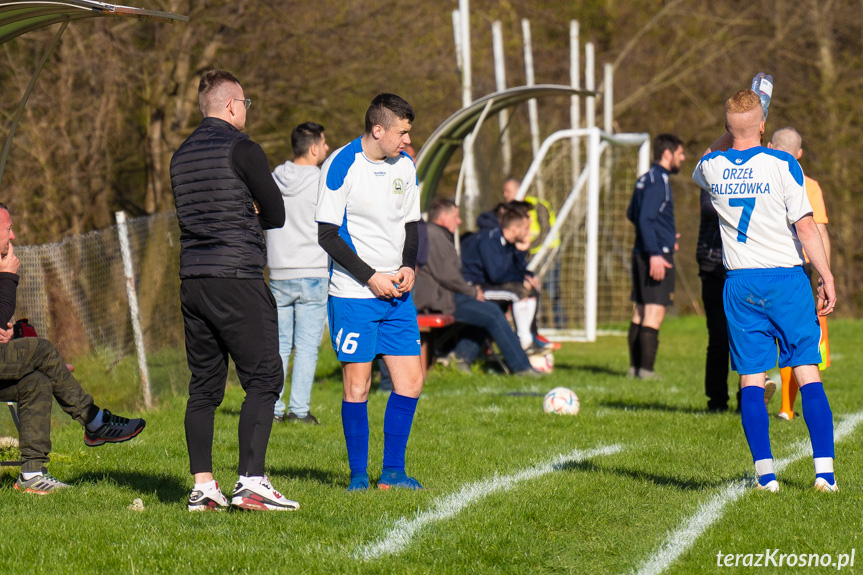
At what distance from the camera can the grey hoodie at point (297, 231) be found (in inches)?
306

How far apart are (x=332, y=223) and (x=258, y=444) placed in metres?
1.23

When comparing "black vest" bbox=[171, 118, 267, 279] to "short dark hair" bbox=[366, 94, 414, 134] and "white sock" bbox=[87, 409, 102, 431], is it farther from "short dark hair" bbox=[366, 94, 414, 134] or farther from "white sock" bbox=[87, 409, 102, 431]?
"white sock" bbox=[87, 409, 102, 431]

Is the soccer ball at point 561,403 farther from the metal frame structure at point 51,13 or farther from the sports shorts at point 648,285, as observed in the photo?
the metal frame structure at point 51,13

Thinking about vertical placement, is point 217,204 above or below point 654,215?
above

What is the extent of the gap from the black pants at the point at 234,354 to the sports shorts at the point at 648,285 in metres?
6.43

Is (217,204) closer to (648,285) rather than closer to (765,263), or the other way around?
(765,263)

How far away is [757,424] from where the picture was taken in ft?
17.4

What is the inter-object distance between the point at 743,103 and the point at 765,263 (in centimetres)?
84

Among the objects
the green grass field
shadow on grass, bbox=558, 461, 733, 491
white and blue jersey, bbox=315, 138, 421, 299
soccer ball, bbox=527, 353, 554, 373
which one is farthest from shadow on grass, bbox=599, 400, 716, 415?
white and blue jersey, bbox=315, 138, 421, 299

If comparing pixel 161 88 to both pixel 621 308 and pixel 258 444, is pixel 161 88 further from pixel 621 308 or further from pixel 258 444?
pixel 258 444

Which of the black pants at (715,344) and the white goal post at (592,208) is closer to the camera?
the black pants at (715,344)

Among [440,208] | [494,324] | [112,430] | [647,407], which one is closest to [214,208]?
[112,430]

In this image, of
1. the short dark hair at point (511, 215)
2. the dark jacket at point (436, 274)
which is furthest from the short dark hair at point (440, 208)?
the short dark hair at point (511, 215)

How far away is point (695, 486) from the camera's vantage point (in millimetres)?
5590
